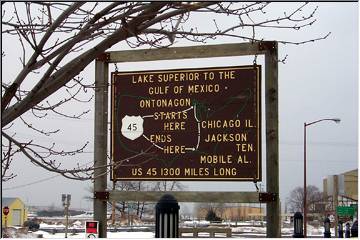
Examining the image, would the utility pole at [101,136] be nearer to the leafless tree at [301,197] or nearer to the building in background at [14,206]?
the building in background at [14,206]

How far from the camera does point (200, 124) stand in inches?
289

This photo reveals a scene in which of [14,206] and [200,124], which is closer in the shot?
[200,124]

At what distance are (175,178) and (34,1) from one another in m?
4.61

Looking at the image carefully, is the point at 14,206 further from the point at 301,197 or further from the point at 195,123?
the point at 301,197

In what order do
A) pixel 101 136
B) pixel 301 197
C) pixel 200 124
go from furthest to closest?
pixel 301 197 → pixel 101 136 → pixel 200 124

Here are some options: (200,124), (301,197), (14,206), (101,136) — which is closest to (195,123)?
(200,124)

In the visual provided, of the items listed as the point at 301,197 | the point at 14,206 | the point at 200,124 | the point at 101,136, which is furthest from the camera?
the point at 301,197

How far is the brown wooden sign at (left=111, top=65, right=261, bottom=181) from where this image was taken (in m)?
7.24

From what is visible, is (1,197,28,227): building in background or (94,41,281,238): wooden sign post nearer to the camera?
(94,41,281,238): wooden sign post

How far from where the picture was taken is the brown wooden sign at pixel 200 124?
7.24 metres

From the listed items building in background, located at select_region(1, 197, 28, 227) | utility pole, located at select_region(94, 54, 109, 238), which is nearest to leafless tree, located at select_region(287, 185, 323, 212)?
building in background, located at select_region(1, 197, 28, 227)

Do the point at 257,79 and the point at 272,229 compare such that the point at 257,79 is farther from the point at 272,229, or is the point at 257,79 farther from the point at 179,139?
the point at 272,229

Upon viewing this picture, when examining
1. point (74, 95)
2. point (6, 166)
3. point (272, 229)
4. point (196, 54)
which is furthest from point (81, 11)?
point (272, 229)

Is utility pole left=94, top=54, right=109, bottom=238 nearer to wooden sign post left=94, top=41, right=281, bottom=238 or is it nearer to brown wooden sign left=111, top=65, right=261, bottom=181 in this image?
wooden sign post left=94, top=41, right=281, bottom=238
